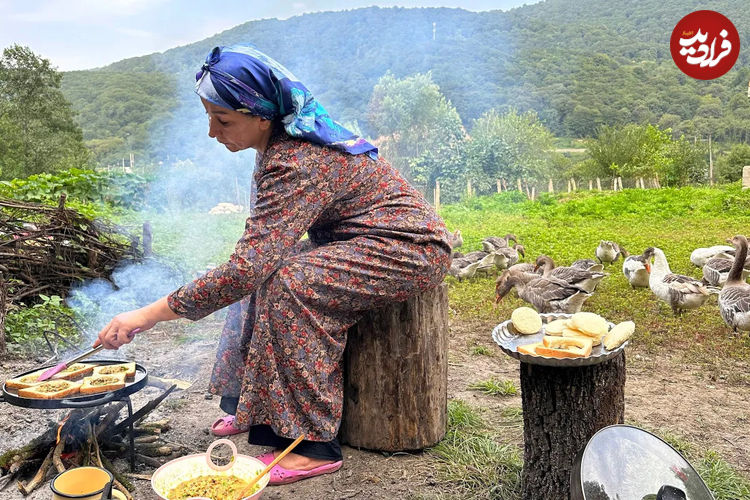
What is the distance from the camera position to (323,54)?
21.0 m

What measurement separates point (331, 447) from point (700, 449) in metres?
1.84

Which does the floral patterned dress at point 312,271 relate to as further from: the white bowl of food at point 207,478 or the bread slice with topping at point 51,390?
the bread slice with topping at point 51,390

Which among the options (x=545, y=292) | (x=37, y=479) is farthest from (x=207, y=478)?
(x=545, y=292)

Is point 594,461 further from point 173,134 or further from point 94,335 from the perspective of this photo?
point 173,134

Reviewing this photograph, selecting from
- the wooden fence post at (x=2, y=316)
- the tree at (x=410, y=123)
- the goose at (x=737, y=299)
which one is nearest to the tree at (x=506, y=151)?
the tree at (x=410, y=123)

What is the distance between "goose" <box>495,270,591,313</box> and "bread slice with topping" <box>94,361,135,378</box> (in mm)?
4495

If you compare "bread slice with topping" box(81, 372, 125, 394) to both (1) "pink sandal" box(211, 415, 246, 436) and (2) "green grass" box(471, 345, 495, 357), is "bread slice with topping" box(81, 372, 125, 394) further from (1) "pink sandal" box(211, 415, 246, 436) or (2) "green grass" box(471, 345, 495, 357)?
(2) "green grass" box(471, 345, 495, 357)

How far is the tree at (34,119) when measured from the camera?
1955cm

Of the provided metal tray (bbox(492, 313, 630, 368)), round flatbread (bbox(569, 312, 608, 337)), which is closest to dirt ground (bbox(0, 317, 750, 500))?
metal tray (bbox(492, 313, 630, 368))

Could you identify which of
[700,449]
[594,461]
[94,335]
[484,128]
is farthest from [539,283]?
[484,128]

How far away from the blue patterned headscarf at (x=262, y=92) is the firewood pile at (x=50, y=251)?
138 inches

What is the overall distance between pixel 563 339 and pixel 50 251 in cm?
500

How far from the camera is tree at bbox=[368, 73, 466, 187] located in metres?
23.7

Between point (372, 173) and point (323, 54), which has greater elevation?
point (323, 54)
